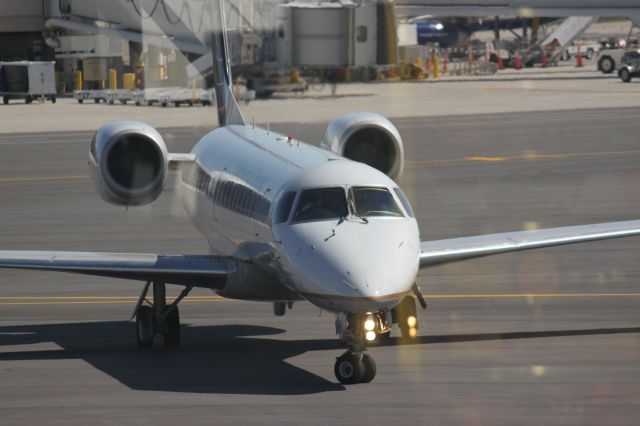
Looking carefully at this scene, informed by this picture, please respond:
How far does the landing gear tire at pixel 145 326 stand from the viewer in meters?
21.0

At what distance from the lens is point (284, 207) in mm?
18641

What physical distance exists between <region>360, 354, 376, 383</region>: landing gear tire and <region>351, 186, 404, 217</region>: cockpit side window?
1.87 metres

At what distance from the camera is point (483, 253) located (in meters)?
20.9

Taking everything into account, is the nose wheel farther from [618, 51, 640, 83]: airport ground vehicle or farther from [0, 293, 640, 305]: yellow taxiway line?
[618, 51, 640, 83]: airport ground vehicle

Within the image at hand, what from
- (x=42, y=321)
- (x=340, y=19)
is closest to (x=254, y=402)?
(x=42, y=321)

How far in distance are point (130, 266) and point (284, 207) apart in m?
2.82

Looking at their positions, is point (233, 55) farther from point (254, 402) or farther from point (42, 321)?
point (254, 402)

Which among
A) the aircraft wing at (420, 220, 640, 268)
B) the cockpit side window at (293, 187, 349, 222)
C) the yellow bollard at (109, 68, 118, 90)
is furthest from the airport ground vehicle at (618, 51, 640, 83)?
the cockpit side window at (293, 187, 349, 222)

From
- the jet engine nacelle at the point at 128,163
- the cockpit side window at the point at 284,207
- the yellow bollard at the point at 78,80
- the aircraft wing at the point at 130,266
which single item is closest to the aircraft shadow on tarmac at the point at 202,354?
the aircraft wing at the point at 130,266

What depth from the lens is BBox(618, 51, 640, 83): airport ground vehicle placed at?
329 ft

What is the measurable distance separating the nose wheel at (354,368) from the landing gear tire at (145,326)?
4328mm

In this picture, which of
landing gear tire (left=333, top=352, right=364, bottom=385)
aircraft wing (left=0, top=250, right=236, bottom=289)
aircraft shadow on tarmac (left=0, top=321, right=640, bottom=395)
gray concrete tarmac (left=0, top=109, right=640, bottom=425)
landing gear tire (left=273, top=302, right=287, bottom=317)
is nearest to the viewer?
gray concrete tarmac (left=0, top=109, right=640, bottom=425)

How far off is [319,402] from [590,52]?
142719 millimetres

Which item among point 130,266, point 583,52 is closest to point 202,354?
point 130,266
